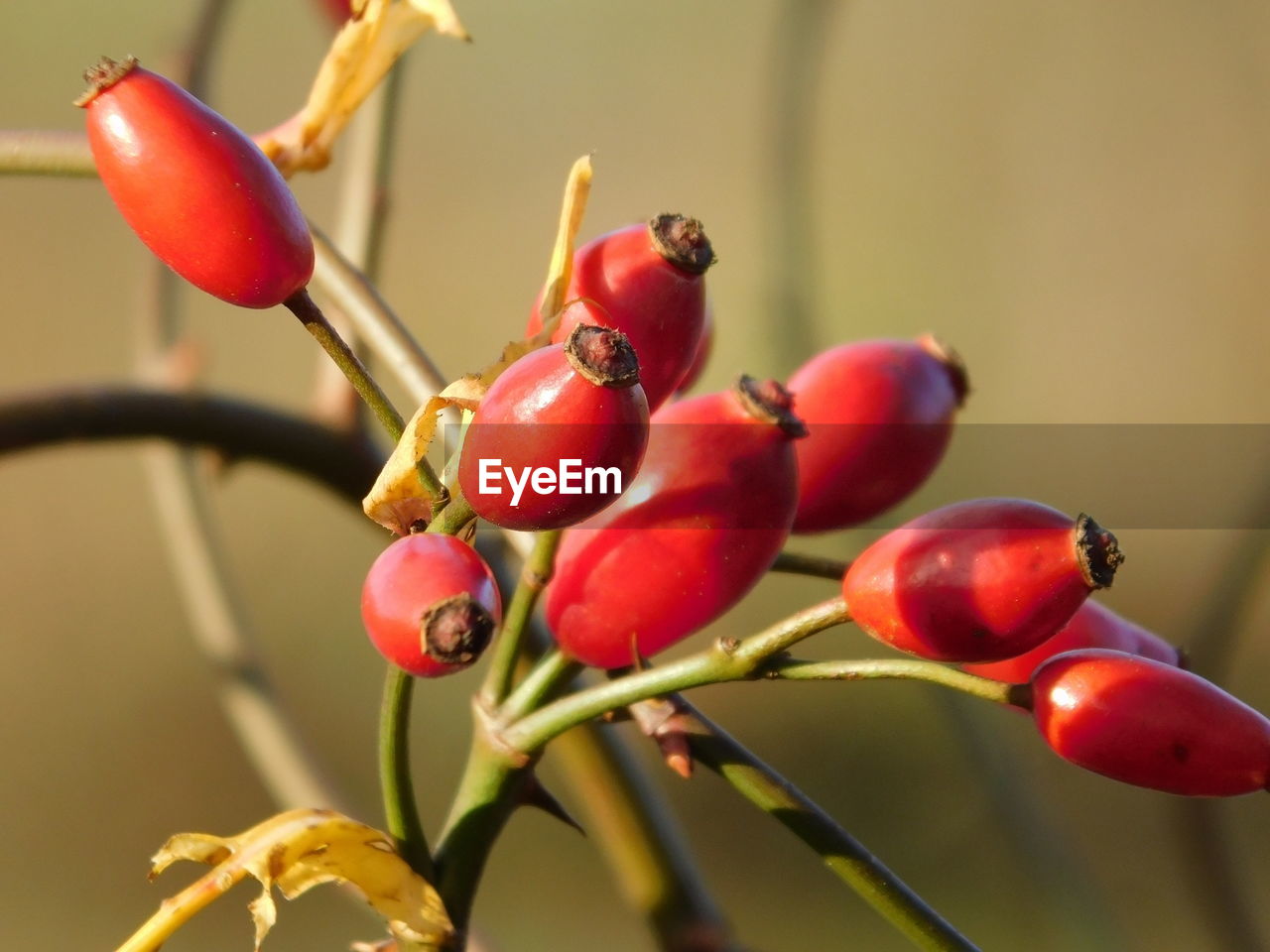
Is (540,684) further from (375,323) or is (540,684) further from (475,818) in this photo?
(375,323)

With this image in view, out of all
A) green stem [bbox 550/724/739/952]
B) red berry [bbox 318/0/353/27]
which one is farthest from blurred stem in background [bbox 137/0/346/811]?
green stem [bbox 550/724/739/952]

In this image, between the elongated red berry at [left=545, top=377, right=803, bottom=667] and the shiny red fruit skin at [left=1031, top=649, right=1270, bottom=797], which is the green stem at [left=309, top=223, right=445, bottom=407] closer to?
the elongated red berry at [left=545, top=377, right=803, bottom=667]

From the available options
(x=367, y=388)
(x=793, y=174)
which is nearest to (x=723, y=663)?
(x=367, y=388)

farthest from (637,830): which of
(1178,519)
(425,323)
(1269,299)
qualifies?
(425,323)

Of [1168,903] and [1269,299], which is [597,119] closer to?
[1269,299]

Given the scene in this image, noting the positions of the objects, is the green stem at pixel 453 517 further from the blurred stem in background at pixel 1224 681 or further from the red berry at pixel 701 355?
the blurred stem in background at pixel 1224 681

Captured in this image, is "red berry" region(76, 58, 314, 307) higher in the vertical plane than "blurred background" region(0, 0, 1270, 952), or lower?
higher

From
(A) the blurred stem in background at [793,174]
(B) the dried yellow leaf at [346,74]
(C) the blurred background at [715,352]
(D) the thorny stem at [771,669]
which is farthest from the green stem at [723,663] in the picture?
(C) the blurred background at [715,352]
